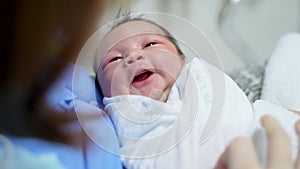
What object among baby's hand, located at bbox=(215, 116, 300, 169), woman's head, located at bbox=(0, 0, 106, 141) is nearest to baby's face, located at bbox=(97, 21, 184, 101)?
baby's hand, located at bbox=(215, 116, 300, 169)

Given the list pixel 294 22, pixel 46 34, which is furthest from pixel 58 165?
pixel 294 22

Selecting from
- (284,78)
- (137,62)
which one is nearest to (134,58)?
(137,62)

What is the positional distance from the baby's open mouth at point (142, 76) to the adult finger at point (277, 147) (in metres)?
0.36

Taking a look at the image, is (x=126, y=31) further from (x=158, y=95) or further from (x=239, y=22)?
(x=239, y=22)

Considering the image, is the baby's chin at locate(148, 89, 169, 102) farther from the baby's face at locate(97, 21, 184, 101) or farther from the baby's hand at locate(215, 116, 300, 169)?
the baby's hand at locate(215, 116, 300, 169)

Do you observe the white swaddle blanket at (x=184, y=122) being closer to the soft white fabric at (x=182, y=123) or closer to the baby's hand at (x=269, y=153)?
the soft white fabric at (x=182, y=123)

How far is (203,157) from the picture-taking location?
0.78 metres

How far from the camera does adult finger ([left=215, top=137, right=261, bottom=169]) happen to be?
58 cm

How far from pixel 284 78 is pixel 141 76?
47 cm

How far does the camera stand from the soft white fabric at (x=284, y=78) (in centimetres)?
115

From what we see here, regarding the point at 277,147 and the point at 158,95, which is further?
the point at 158,95

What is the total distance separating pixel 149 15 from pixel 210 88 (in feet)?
1.98

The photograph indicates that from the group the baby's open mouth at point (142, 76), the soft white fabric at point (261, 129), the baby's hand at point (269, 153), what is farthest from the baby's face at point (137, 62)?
the baby's hand at point (269, 153)

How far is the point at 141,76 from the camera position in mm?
971
